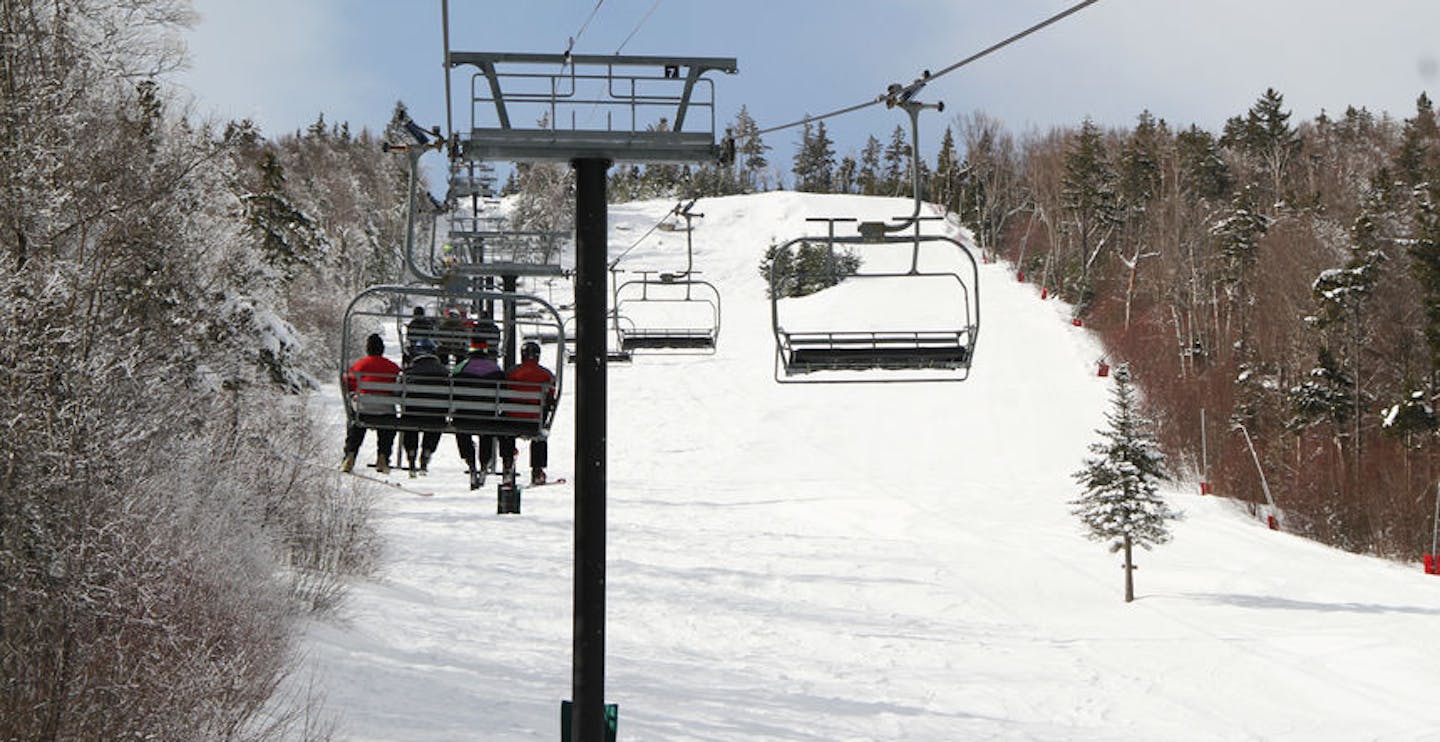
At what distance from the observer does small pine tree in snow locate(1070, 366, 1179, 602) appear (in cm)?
2967

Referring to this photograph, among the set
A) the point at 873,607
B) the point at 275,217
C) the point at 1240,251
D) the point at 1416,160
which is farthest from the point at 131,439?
the point at 1416,160

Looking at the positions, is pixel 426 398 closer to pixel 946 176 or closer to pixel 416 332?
pixel 416 332

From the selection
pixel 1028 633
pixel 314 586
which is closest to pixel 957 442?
pixel 1028 633

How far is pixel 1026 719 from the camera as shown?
22391 millimetres

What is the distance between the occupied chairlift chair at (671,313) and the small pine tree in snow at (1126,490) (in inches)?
402

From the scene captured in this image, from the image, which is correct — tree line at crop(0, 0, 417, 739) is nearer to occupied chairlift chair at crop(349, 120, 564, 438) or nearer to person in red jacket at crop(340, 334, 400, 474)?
person in red jacket at crop(340, 334, 400, 474)

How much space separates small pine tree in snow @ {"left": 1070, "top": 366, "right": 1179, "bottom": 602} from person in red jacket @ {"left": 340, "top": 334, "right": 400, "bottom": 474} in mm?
21347

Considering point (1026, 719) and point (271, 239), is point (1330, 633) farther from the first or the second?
point (271, 239)

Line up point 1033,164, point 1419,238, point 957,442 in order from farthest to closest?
point 1033,164 < point 957,442 < point 1419,238

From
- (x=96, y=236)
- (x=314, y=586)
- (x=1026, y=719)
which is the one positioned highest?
(x=96, y=236)

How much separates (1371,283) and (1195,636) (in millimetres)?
21130

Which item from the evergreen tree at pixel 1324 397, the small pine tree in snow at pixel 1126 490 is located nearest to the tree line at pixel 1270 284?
the evergreen tree at pixel 1324 397

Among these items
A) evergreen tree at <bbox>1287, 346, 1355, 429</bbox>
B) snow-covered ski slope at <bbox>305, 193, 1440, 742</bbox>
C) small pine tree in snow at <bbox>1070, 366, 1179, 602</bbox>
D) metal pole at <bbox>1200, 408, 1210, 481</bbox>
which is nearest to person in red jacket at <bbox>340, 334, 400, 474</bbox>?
snow-covered ski slope at <bbox>305, 193, 1440, 742</bbox>

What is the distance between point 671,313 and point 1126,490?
145ft
